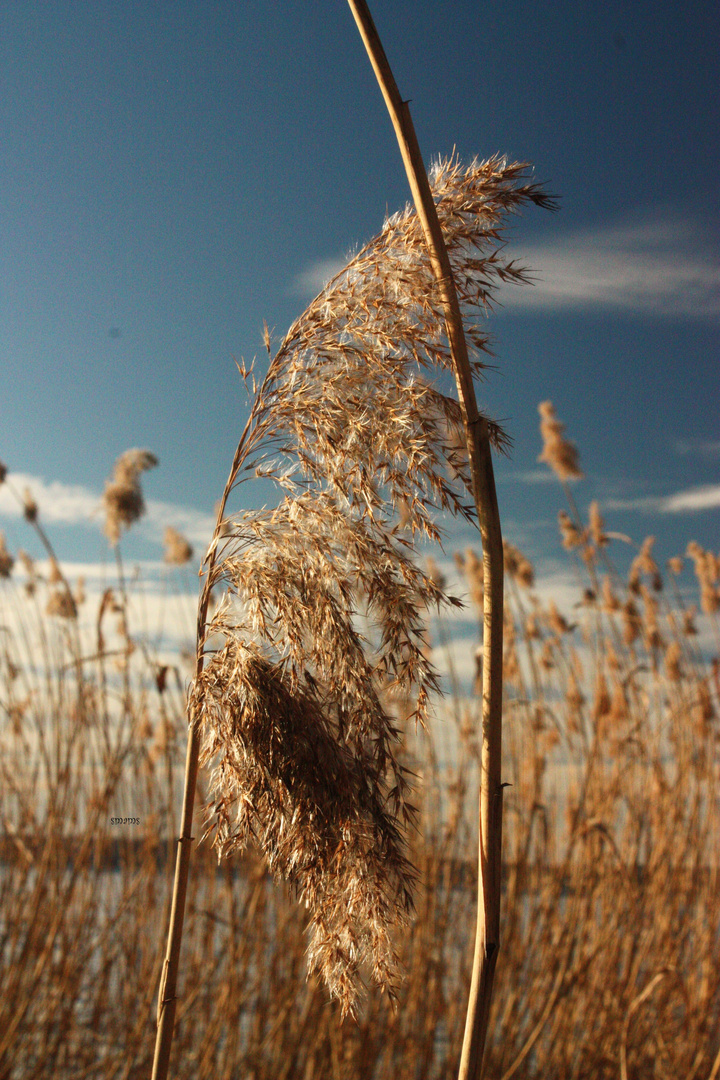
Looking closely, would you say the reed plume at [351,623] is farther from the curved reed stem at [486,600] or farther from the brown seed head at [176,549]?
the brown seed head at [176,549]

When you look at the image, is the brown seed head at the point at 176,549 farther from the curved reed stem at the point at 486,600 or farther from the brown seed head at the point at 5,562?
the curved reed stem at the point at 486,600

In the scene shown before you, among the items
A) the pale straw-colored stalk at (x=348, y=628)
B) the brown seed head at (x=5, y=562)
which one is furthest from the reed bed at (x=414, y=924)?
the pale straw-colored stalk at (x=348, y=628)

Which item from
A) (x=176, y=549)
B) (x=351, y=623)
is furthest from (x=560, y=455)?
(x=351, y=623)

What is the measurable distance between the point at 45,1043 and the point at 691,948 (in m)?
2.03

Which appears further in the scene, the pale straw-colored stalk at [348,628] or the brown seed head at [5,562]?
the brown seed head at [5,562]

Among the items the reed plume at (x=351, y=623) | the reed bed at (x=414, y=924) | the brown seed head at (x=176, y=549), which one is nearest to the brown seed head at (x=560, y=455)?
the reed bed at (x=414, y=924)

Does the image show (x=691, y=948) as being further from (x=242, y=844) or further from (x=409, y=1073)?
(x=242, y=844)

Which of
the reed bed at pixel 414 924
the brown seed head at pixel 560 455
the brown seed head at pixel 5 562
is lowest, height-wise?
the reed bed at pixel 414 924

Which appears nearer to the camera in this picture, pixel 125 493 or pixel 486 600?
pixel 486 600

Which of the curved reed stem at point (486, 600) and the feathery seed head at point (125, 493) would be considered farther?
the feathery seed head at point (125, 493)

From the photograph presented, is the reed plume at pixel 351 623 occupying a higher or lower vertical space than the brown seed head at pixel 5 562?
lower

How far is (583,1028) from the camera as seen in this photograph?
7.48 ft

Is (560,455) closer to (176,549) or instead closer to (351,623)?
(176,549)

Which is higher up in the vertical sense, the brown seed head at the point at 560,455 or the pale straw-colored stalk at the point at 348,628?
the brown seed head at the point at 560,455
